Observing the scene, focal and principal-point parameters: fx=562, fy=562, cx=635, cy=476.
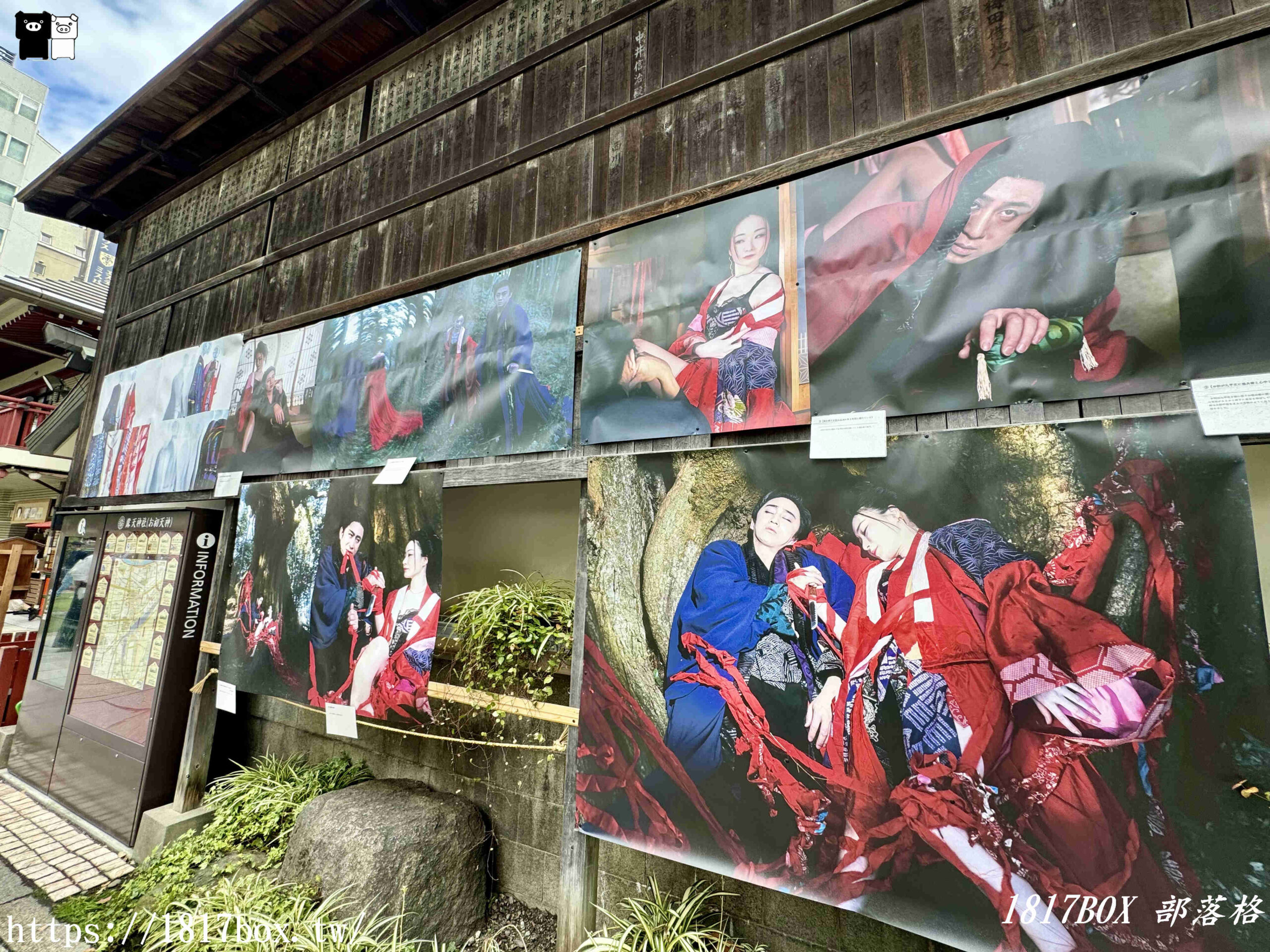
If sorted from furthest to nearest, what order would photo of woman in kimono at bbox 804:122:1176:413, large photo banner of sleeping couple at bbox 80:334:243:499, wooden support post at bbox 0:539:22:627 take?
wooden support post at bbox 0:539:22:627 < large photo banner of sleeping couple at bbox 80:334:243:499 < photo of woman in kimono at bbox 804:122:1176:413

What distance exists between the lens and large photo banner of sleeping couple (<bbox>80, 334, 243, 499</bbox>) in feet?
17.4

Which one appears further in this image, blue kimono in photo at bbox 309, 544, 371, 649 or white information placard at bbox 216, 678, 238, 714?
white information placard at bbox 216, 678, 238, 714

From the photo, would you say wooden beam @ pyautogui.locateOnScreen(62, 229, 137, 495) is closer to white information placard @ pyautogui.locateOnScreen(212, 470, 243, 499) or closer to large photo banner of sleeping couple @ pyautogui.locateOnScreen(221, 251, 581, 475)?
white information placard @ pyautogui.locateOnScreen(212, 470, 243, 499)

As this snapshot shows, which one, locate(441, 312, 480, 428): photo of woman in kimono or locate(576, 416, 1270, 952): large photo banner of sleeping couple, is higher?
locate(441, 312, 480, 428): photo of woman in kimono

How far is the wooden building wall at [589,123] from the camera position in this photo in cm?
233

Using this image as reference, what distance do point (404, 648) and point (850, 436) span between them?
111 inches

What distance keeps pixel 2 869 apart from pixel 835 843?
6.02 m

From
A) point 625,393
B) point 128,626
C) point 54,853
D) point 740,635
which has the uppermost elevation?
point 625,393

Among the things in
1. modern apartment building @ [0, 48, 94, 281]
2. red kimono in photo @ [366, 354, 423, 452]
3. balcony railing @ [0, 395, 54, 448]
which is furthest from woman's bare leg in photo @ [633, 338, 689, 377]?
modern apartment building @ [0, 48, 94, 281]

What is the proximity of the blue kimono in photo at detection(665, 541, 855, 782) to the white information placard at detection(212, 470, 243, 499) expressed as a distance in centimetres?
425

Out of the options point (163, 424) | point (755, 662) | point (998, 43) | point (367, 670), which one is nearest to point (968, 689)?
point (755, 662)

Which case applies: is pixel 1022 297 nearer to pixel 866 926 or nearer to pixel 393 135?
pixel 866 926

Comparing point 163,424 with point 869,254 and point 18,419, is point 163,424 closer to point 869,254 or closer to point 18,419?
point 869,254

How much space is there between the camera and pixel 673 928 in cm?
264
